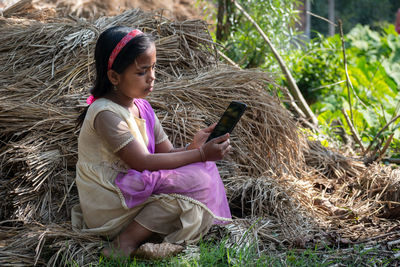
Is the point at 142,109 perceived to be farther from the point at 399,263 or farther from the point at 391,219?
the point at 391,219

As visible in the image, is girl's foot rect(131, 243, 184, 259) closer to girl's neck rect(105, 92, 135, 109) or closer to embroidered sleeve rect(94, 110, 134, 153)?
embroidered sleeve rect(94, 110, 134, 153)

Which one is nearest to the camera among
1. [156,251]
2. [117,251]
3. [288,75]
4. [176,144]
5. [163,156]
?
[156,251]

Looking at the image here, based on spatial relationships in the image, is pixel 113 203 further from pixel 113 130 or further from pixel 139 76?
pixel 139 76

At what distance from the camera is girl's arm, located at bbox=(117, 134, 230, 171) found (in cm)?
245

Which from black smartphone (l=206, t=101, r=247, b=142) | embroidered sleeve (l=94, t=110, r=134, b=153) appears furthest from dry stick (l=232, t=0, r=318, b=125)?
embroidered sleeve (l=94, t=110, r=134, b=153)

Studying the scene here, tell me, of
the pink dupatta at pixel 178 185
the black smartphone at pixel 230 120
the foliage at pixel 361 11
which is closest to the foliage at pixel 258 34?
the black smartphone at pixel 230 120

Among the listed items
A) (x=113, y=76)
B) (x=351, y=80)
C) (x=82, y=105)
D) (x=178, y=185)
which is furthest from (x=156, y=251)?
(x=351, y=80)

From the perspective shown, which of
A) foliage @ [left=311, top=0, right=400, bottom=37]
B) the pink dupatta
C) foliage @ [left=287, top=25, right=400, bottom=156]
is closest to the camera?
the pink dupatta

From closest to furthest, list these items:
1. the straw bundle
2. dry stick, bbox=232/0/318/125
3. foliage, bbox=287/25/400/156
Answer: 1. the straw bundle
2. dry stick, bbox=232/0/318/125
3. foliage, bbox=287/25/400/156

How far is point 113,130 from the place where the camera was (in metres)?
2.42

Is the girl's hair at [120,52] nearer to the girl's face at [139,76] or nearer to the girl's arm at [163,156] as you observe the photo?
the girl's face at [139,76]

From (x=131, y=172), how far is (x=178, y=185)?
234 mm

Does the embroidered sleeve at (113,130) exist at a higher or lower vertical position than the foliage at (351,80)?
higher

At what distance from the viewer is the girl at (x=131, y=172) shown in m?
2.43
